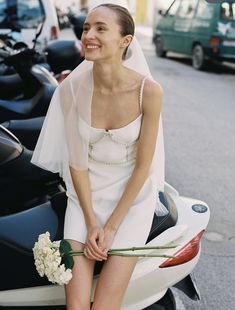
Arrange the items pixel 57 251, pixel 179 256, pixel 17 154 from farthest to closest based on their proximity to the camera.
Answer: pixel 17 154 → pixel 179 256 → pixel 57 251

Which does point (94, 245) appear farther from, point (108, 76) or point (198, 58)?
point (198, 58)

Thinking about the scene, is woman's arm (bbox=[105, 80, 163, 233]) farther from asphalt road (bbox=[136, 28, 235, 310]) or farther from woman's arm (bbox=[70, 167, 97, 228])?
asphalt road (bbox=[136, 28, 235, 310])

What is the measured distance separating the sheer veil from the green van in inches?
327

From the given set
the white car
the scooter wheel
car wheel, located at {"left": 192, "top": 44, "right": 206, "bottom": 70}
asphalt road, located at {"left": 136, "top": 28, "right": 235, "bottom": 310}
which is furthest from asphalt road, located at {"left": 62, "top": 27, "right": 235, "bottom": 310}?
the white car

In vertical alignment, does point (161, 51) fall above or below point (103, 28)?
below

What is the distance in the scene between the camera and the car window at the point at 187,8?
1221 centimetres

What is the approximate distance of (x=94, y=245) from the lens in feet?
6.39

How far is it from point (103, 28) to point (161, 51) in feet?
41.3

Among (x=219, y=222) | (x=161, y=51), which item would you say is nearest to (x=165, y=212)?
(x=219, y=222)

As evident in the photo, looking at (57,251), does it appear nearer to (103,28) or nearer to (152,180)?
(152,180)

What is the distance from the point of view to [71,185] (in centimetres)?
220

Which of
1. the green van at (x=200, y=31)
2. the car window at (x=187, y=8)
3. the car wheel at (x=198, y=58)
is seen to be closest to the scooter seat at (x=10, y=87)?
the green van at (x=200, y=31)

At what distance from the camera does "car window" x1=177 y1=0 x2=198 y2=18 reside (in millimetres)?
12213

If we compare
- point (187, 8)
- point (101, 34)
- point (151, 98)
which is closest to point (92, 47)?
point (101, 34)
